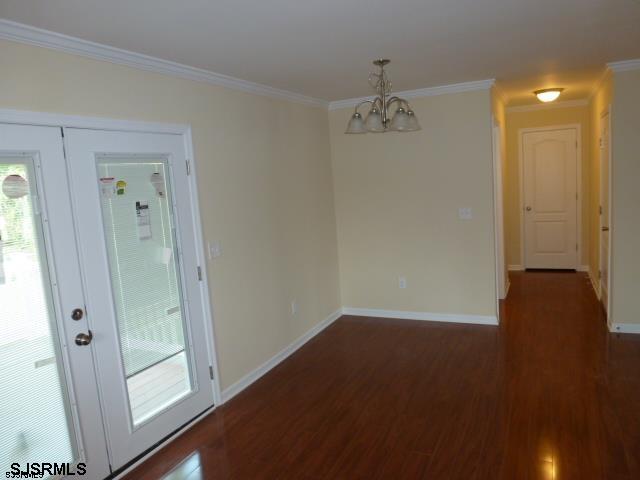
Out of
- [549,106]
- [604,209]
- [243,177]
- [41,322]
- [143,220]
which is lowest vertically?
[41,322]

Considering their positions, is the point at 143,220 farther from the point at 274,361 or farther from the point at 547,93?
the point at 547,93

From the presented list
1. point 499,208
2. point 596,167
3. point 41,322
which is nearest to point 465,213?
point 499,208

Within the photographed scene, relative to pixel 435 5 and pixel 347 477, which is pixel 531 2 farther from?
pixel 347 477

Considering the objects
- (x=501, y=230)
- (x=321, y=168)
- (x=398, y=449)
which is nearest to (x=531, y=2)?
(x=398, y=449)

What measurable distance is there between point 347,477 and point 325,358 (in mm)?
1759

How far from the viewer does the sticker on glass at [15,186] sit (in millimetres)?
2268

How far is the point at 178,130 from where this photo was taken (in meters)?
3.23

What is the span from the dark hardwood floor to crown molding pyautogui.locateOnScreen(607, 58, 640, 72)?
241 centimetres

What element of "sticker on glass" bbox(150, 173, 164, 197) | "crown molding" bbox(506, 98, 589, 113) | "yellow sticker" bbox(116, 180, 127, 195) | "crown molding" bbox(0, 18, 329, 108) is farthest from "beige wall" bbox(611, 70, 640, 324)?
"yellow sticker" bbox(116, 180, 127, 195)

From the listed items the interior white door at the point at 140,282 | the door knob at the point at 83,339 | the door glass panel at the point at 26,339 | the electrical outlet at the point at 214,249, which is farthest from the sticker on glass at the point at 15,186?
the electrical outlet at the point at 214,249

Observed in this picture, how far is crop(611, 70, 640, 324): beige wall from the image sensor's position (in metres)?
4.20

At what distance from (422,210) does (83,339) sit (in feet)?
11.7

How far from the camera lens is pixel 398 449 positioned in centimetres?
284

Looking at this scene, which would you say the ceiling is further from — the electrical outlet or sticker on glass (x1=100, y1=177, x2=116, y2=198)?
the electrical outlet
